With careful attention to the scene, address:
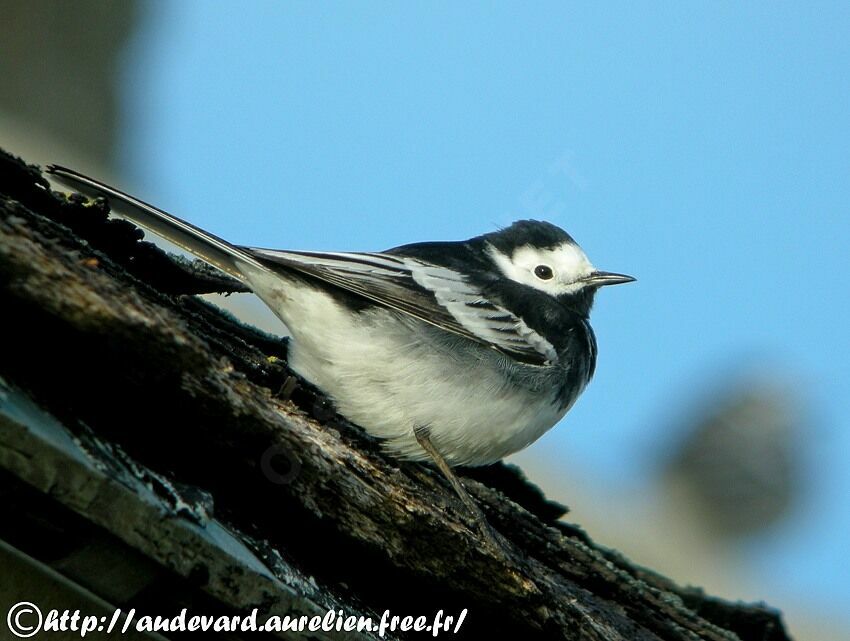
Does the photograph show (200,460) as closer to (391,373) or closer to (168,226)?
(168,226)

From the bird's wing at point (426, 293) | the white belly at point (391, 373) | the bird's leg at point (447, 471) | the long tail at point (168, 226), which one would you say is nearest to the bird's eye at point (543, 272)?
the bird's wing at point (426, 293)

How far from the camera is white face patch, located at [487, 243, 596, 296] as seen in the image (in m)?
6.26

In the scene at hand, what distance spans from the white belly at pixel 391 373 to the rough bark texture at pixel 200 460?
35 cm

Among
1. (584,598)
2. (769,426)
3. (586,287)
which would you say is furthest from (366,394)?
(769,426)

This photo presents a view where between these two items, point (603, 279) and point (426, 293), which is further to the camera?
point (603, 279)

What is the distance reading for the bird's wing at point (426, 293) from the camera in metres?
4.75

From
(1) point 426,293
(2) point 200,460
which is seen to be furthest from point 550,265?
(2) point 200,460

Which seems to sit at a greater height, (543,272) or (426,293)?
(543,272)

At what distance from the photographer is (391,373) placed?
478 cm

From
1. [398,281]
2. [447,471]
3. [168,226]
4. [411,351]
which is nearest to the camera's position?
[168,226]

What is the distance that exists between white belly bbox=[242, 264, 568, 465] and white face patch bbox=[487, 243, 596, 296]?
1.46m

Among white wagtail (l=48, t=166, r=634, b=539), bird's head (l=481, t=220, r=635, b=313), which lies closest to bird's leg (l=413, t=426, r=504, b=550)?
white wagtail (l=48, t=166, r=634, b=539)

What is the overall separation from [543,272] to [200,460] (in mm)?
3477

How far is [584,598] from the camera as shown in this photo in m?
4.39
